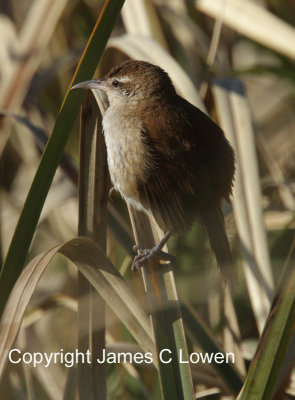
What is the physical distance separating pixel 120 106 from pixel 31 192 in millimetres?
765

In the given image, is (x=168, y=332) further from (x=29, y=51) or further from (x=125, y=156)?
(x=29, y=51)

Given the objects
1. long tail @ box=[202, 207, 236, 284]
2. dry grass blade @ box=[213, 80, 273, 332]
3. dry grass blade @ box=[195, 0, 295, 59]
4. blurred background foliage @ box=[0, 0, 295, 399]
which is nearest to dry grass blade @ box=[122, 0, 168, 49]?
blurred background foliage @ box=[0, 0, 295, 399]

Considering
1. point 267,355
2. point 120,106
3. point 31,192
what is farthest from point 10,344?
point 120,106

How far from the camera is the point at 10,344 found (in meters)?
1.25

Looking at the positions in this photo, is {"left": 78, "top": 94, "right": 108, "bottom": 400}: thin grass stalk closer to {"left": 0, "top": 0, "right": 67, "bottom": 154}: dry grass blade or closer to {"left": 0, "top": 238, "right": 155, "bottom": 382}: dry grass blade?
{"left": 0, "top": 238, "right": 155, "bottom": 382}: dry grass blade

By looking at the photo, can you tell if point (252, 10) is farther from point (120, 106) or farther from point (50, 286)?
point (50, 286)

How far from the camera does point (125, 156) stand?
6.07 ft

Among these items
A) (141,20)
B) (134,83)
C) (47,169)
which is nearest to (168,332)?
(47,169)

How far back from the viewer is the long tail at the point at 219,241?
5.57 feet

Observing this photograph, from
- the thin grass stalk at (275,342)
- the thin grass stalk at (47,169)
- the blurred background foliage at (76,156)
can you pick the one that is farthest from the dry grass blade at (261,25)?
the thin grass stalk at (275,342)

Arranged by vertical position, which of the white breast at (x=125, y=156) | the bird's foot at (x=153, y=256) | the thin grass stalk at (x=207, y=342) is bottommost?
the thin grass stalk at (x=207, y=342)

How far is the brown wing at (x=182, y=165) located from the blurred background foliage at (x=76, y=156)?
235mm

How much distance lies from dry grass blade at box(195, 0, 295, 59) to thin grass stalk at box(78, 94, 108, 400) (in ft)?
4.06

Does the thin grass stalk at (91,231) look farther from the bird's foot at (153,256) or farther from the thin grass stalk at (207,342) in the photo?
the thin grass stalk at (207,342)
